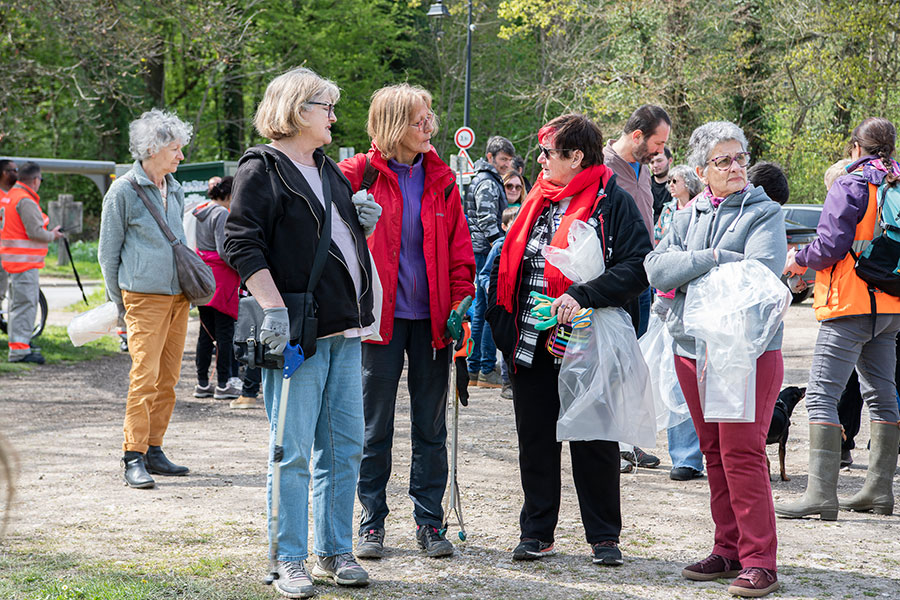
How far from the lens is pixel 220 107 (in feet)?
121

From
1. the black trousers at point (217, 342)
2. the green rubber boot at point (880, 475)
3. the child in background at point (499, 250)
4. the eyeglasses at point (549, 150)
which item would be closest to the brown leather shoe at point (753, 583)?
the green rubber boot at point (880, 475)

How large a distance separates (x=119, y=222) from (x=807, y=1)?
719 inches

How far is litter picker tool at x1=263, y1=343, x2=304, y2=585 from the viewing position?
3.74 metres

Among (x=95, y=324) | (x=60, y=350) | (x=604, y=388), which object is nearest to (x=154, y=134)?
(x=95, y=324)

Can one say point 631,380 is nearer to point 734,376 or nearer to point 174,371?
point 734,376

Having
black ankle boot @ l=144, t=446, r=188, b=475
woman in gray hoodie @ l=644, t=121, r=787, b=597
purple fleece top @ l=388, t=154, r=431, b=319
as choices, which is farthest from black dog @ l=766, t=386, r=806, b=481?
black ankle boot @ l=144, t=446, r=188, b=475

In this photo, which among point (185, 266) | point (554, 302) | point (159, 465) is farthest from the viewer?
point (159, 465)

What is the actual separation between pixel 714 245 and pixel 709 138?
445 millimetres

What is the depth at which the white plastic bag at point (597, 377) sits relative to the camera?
13.6 ft

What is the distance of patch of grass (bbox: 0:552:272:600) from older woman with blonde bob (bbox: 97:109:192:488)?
1.47 metres

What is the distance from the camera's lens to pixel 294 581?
12.5ft

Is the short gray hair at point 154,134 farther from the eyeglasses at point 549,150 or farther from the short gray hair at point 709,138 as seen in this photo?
the short gray hair at point 709,138

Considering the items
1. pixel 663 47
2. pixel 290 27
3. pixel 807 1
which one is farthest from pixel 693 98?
pixel 290 27

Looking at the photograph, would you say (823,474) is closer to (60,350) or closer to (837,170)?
(837,170)
